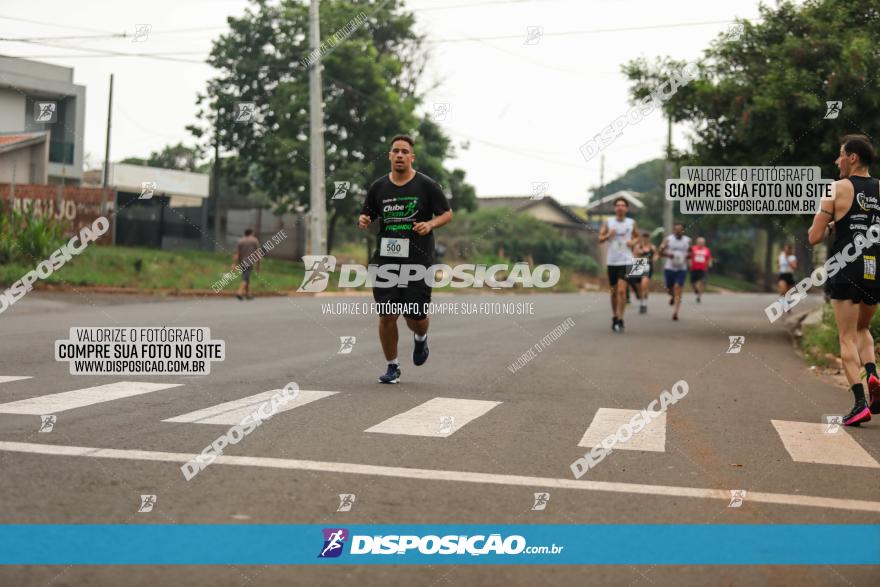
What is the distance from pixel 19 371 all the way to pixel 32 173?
99.9 feet

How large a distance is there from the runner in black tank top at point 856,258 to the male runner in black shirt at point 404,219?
10.6 ft

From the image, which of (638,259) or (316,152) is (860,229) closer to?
(638,259)

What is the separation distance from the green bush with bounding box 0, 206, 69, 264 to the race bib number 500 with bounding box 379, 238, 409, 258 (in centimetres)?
1842

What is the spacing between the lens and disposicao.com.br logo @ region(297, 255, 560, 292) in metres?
8.95

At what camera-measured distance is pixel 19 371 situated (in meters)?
9.42

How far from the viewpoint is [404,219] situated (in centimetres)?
899

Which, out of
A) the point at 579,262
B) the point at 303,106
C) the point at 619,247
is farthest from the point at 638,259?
the point at 579,262

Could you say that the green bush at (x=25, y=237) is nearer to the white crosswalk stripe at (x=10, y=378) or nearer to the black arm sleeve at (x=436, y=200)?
the white crosswalk stripe at (x=10, y=378)

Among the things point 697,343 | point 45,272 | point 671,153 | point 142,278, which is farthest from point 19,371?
point 142,278

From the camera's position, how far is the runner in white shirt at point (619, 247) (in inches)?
638

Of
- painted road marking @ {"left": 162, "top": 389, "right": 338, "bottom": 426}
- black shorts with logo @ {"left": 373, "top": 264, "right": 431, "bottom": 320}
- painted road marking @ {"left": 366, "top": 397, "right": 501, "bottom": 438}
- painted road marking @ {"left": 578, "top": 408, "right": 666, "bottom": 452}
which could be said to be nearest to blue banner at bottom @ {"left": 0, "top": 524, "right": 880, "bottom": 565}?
painted road marking @ {"left": 578, "top": 408, "right": 666, "bottom": 452}

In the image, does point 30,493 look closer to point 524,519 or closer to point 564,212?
point 524,519

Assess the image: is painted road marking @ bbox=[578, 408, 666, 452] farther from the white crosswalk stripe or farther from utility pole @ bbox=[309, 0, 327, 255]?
utility pole @ bbox=[309, 0, 327, 255]

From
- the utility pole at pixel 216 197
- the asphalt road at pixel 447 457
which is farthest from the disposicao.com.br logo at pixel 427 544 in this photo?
the utility pole at pixel 216 197
